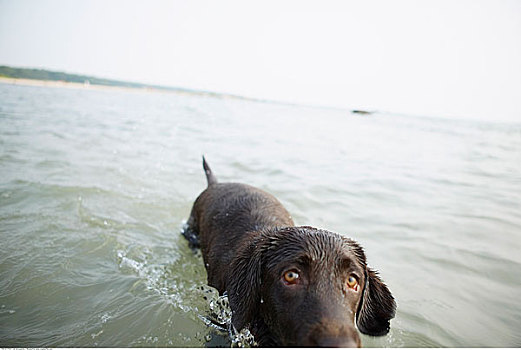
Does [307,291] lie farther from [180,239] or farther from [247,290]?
[180,239]

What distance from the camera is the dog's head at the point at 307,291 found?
1694 millimetres

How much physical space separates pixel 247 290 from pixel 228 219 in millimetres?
1374

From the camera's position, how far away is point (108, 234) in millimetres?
5031

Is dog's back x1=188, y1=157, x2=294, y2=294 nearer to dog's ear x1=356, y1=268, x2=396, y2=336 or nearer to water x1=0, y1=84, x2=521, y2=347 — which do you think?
water x1=0, y1=84, x2=521, y2=347

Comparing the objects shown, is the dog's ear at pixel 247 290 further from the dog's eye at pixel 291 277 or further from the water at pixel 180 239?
the water at pixel 180 239

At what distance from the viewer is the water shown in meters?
3.21

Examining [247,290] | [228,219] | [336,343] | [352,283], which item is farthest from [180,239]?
[336,343]

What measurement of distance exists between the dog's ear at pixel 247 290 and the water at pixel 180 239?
746 mm

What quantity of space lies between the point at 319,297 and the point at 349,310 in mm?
217

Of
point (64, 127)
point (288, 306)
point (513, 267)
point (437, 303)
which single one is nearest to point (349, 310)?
point (288, 306)

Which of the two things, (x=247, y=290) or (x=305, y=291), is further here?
(x=247, y=290)

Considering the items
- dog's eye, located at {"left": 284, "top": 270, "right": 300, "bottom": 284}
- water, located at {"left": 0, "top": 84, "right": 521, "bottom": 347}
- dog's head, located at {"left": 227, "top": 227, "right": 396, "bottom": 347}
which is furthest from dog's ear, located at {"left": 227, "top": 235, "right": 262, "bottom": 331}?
water, located at {"left": 0, "top": 84, "right": 521, "bottom": 347}

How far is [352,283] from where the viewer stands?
2.05m

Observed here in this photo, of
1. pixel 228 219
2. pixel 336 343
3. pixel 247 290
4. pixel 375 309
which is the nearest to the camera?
pixel 336 343
